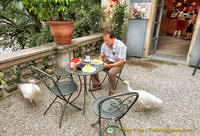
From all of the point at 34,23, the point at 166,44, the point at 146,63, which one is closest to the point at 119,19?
the point at 146,63

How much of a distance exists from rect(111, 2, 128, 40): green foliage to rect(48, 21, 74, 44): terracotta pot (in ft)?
5.78

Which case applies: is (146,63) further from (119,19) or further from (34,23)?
(34,23)

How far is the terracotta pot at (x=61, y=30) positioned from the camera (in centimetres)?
336

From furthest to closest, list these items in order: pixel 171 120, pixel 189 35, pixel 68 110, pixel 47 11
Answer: pixel 189 35
pixel 47 11
pixel 68 110
pixel 171 120

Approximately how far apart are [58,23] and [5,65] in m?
1.51

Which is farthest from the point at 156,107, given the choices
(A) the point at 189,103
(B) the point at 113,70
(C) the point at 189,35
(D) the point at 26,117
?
(C) the point at 189,35

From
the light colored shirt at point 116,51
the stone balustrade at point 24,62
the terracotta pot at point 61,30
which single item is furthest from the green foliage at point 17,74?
the light colored shirt at point 116,51

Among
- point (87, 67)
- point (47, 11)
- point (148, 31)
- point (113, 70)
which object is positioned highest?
point (47, 11)

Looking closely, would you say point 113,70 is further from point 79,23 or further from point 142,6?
point 79,23

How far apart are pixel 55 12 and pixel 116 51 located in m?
1.68

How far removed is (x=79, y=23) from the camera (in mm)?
5348

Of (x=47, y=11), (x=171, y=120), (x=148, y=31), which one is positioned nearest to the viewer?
(x=171, y=120)

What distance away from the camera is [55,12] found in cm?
309

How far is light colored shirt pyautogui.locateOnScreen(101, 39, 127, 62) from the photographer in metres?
2.71
